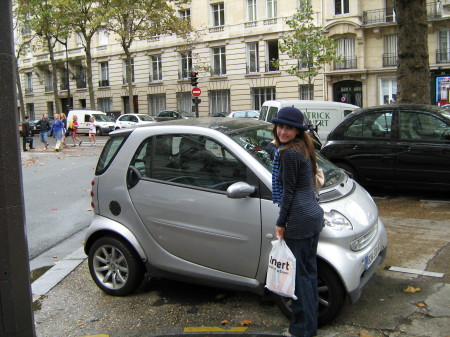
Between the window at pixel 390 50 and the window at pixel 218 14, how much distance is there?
13.3m

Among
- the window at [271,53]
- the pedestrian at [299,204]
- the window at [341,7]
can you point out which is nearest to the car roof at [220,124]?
the pedestrian at [299,204]

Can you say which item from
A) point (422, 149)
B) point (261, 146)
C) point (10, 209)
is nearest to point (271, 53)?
point (422, 149)

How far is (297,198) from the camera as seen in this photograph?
3314mm

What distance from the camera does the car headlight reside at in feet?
12.0

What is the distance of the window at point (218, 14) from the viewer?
38875mm

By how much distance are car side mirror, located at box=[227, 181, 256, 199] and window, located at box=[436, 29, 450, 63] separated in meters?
32.0

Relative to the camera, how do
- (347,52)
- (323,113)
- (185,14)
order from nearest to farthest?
(323,113) → (347,52) → (185,14)

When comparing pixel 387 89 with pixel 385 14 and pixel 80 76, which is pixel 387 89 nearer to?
pixel 385 14

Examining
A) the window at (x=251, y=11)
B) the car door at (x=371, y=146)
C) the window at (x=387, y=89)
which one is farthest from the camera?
the window at (x=251, y=11)

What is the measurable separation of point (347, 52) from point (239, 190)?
1291 inches

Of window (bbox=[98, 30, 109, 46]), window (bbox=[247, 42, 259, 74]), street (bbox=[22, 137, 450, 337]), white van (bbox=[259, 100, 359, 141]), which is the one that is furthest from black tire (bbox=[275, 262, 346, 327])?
window (bbox=[98, 30, 109, 46])

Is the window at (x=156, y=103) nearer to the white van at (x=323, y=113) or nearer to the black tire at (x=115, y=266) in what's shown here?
the white van at (x=323, y=113)

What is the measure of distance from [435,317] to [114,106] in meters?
44.5

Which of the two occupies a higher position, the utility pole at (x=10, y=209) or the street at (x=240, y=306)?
the utility pole at (x=10, y=209)
